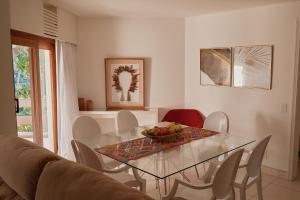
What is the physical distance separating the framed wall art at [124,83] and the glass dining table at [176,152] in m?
1.49

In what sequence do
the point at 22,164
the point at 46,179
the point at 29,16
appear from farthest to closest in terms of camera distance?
the point at 29,16 → the point at 22,164 → the point at 46,179

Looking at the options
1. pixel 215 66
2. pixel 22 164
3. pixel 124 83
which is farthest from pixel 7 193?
pixel 215 66

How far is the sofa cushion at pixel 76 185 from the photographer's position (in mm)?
1179

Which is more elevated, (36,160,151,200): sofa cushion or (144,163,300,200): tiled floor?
(36,160,151,200): sofa cushion

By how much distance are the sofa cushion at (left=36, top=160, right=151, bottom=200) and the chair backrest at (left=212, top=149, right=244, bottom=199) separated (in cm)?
97

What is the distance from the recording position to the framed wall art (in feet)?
15.4

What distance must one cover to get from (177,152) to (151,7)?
7.45ft

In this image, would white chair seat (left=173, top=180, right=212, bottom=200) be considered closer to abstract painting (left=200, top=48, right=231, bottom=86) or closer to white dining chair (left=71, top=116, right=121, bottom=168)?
white dining chair (left=71, top=116, right=121, bottom=168)

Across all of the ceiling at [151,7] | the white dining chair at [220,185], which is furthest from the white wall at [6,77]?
the white dining chair at [220,185]

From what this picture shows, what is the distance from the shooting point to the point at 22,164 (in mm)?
A: 1635

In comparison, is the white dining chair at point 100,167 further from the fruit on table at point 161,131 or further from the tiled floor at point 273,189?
the tiled floor at point 273,189

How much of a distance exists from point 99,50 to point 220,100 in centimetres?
224

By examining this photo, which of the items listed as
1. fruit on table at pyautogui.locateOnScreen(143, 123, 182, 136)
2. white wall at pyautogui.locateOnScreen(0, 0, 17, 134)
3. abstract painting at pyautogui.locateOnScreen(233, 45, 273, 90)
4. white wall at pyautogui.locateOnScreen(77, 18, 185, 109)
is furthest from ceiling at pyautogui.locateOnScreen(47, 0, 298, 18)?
fruit on table at pyautogui.locateOnScreen(143, 123, 182, 136)

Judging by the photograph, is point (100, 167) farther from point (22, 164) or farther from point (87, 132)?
point (87, 132)
